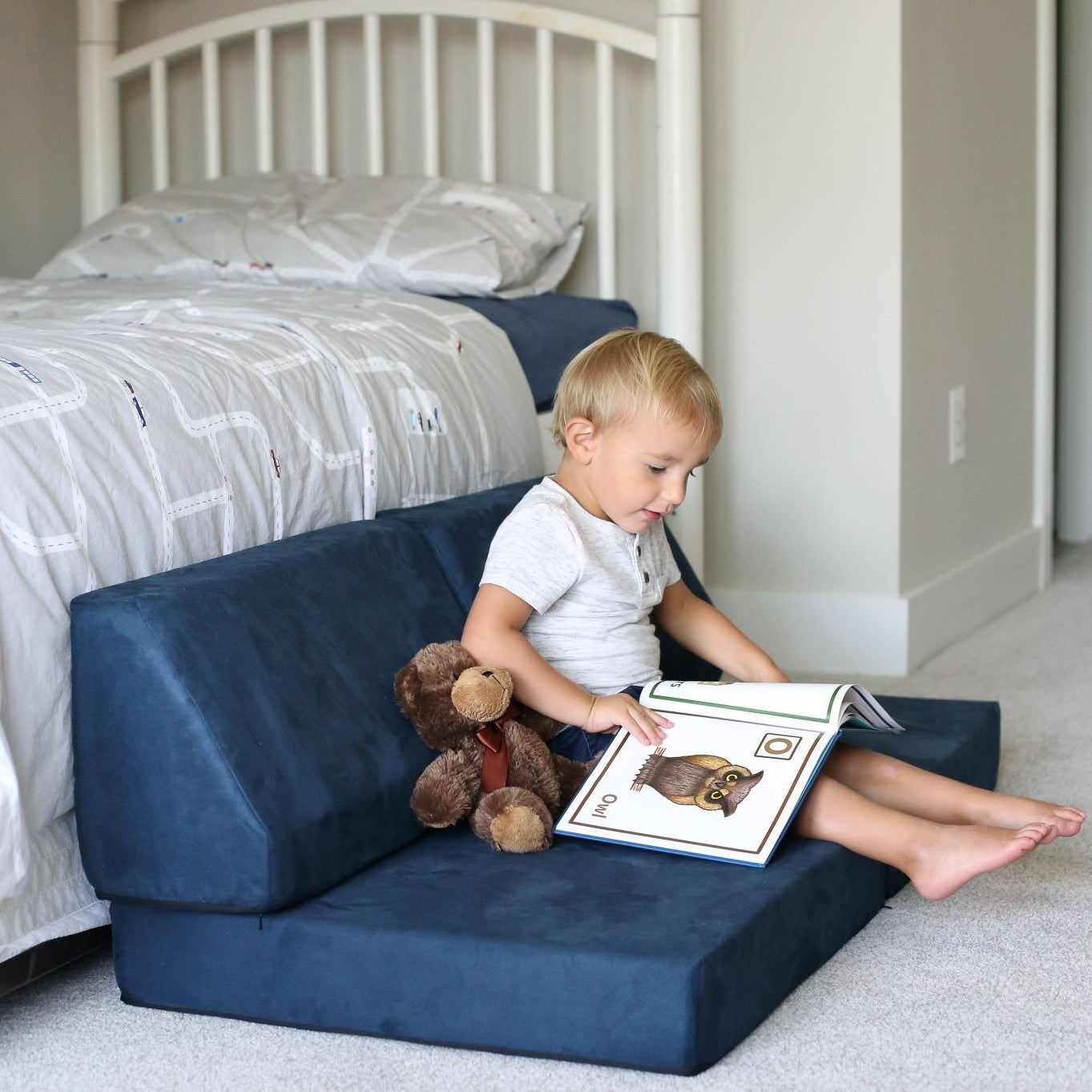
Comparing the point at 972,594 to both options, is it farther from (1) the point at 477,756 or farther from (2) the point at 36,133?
(2) the point at 36,133

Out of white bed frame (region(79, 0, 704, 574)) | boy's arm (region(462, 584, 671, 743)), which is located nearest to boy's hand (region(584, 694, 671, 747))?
boy's arm (region(462, 584, 671, 743))

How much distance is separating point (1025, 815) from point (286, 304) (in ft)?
3.29

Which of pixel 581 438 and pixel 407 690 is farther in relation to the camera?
pixel 581 438

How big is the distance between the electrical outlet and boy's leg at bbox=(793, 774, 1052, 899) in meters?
1.31

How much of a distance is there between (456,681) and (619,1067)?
357 millimetres

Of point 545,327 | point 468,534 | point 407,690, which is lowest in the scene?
point 407,690

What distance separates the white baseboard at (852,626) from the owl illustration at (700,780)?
1023 mm

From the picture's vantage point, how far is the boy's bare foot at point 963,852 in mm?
1151

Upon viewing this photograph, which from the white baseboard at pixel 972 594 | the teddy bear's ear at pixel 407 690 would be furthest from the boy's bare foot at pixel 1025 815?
the white baseboard at pixel 972 594

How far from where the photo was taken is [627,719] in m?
1.29

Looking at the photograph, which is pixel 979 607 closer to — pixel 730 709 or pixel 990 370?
pixel 990 370

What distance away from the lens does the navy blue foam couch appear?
101 cm

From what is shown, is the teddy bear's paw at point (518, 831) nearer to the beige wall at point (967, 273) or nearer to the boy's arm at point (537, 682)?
the boy's arm at point (537, 682)

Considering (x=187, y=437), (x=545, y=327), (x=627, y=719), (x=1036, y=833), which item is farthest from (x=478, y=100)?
(x=1036, y=833)
